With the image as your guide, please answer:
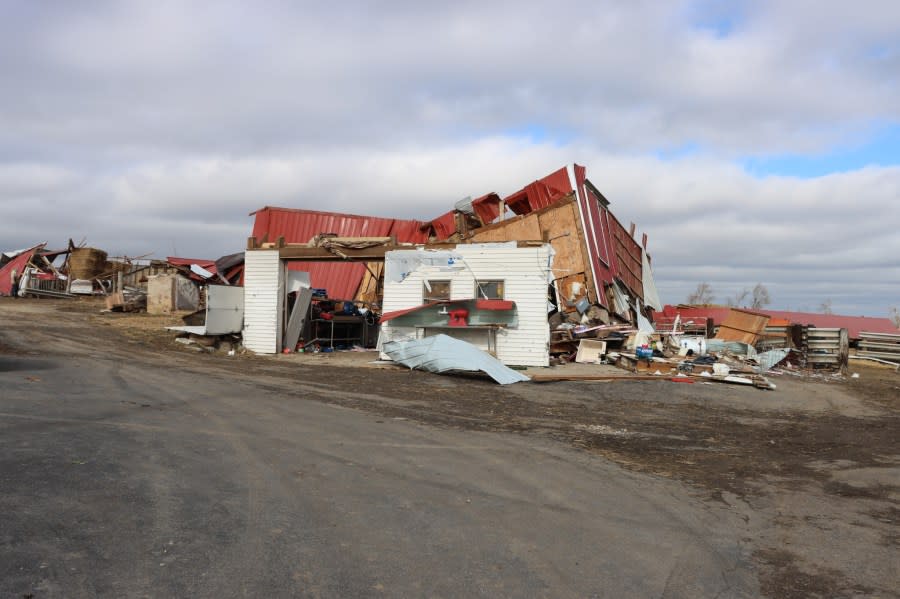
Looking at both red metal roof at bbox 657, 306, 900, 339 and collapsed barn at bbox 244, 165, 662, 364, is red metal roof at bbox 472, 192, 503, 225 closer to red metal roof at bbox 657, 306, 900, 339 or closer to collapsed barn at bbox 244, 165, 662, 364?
collapsed barn at bbox 244, 165, 662, 364

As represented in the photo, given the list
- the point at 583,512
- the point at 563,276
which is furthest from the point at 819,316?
the point at 583,512

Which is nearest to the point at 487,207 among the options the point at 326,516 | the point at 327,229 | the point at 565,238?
the point at 565,238

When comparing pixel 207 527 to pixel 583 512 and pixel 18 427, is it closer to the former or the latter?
pixel 583 512

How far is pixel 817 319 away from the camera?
1608 inches

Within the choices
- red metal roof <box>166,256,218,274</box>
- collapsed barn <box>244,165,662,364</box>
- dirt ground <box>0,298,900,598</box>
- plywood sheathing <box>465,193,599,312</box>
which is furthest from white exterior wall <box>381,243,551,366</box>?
red metal roof <box>166,256,218,274</box>

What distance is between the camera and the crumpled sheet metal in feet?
56.0

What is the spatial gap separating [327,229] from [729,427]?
23.3m

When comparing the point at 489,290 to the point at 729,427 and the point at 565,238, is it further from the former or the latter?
the point at 729,427

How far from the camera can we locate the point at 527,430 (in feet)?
34.9

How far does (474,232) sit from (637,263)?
27.9 ft

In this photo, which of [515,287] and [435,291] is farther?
[435,291]

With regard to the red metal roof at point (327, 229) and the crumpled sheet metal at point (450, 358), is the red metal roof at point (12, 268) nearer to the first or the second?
the red metal roof at point (327, 229)

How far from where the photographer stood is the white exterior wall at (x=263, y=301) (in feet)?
73.5

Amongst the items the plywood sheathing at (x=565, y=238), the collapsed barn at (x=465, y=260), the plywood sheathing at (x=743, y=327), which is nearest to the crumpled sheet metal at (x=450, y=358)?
the collapsed barn at (x=465, y=260)
